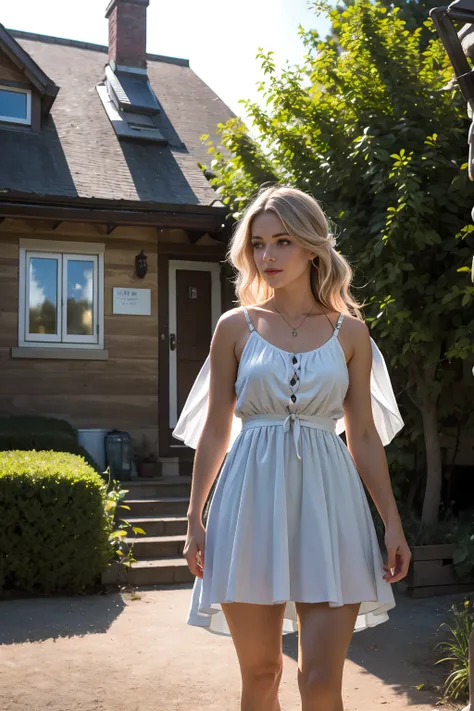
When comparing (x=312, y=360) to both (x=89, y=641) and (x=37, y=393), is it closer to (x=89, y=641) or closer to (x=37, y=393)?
(x=89, y=641)

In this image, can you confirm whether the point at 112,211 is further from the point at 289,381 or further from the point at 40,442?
the point at 289,381

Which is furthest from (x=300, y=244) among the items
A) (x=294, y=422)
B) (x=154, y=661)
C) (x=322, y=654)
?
(x=154, y=661)

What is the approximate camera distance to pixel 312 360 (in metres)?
2.67

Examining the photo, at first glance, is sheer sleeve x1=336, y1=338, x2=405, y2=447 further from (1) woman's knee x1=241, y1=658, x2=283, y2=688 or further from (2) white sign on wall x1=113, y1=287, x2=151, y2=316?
(2) white sign on wall x1=113, y1=287, x2=151, y2=316

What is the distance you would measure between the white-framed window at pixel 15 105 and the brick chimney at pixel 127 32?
2.25 meters

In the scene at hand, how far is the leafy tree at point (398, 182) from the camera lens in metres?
6.33

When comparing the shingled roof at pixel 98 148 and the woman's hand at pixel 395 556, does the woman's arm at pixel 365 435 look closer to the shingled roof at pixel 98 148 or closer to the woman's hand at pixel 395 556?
the woman's hand at pixel 395 556

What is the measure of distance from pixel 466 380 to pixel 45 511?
324cm

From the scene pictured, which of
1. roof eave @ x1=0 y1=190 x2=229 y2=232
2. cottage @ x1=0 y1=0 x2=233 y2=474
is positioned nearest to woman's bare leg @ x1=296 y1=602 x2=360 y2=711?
roof eave @ x1=0 y1=190 x2=229 y2=232

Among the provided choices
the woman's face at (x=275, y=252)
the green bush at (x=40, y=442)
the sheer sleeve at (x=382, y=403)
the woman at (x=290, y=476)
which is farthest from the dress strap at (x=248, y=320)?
the green bush at (x=40, y=442)

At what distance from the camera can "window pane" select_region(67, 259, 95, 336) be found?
10453mm

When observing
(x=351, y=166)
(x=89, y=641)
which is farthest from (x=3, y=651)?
(x=351, y=166)

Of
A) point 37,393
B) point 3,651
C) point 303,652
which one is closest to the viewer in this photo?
point 303,652

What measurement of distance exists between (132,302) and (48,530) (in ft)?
14.6
